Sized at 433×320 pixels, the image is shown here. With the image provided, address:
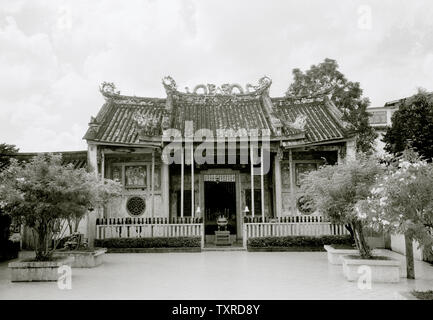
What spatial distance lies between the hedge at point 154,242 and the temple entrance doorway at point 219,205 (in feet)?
11.2

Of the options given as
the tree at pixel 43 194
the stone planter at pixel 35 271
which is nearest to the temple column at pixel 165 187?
the tree at pixel 43 194

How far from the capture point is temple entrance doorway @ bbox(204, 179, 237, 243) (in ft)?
65.5

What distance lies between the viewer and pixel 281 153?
18484 millimetres

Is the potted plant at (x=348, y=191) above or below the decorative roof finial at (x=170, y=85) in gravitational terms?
below

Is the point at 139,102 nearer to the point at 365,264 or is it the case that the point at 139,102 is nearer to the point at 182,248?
the point at 182,248

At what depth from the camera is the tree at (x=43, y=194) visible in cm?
1043

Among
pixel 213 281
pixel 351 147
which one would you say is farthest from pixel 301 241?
pixel 213 281

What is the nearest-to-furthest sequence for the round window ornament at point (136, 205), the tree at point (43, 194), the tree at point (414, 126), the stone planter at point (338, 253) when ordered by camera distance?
the tree at point (43, 194)
the stone planter at point (338, 253)
the tree at point (414, 126)
the round window ornament at point (136, 205)

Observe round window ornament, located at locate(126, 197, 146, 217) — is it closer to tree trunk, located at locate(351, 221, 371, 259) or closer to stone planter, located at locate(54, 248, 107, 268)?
stone planter, located at locate(54, 248, 107, 268)

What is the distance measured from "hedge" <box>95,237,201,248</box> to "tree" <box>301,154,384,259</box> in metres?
6.14

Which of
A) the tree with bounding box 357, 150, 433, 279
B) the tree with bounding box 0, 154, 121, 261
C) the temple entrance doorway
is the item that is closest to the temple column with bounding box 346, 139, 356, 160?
the temple entrance doorway

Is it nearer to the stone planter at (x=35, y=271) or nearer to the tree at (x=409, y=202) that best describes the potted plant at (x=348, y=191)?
the tree at (x=409, y=202)

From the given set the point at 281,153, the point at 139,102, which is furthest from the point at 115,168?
the point at 281,153

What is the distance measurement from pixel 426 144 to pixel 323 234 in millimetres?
4936
